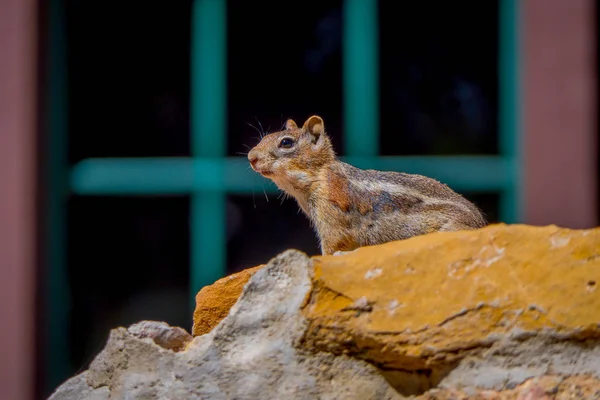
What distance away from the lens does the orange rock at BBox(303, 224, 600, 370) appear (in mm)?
2213

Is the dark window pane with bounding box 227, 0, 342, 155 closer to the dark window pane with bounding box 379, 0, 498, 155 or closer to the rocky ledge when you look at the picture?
the dark window pane with bounding box 379, 0, 498, 155

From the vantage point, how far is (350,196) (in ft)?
10.3

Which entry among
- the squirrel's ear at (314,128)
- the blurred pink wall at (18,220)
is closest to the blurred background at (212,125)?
the blurred pink wall at (18,220)

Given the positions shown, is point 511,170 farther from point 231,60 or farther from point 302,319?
point 302,319

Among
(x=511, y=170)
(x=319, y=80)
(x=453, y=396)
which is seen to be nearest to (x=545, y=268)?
(x=453, y=396)

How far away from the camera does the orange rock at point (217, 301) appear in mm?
2848

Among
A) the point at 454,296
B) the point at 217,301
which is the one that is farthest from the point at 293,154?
the point at 454,296

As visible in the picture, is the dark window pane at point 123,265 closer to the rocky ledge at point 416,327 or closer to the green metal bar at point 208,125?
the green metal bar at point 208,125

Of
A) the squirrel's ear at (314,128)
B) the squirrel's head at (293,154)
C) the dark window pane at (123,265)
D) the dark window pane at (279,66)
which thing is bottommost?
the dark window pane at (123,265)

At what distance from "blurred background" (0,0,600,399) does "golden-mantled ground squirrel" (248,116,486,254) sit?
0.88m

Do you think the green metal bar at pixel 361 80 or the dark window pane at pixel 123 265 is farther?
the dark window pane at pixel 123 265

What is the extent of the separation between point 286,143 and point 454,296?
47.3 inches

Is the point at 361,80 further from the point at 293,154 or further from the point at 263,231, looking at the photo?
the point at 293,154

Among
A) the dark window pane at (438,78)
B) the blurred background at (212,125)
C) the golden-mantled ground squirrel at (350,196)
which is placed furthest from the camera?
the dark window pane at (438,78)
